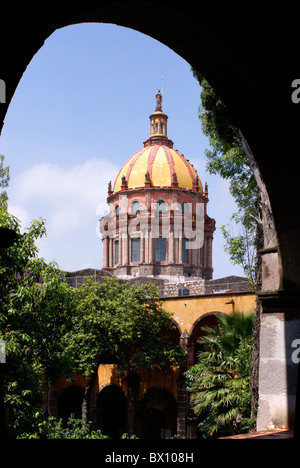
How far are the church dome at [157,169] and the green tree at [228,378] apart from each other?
28035mm

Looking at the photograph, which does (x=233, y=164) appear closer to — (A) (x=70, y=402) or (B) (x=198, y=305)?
(B) (x=198, y=305)

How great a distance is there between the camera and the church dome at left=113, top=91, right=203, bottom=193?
4112cm

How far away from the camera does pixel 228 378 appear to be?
1219 centimetres

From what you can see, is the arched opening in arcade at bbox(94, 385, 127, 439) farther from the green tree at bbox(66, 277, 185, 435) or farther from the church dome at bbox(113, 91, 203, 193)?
the church dome at bbox(113, 91, 203, 193)

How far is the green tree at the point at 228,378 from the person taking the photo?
11643 mm

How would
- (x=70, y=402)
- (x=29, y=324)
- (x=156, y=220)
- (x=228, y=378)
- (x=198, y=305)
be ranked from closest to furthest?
1. (x=29, y=324)
2. (x=228, y=378)
3. (x=198, y=305)
4. (x=70, y=402)
5. (x=156, y=220)

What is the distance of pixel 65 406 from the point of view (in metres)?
26.6

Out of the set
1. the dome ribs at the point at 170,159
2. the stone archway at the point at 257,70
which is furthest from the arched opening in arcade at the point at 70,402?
the stone archway at the point at 257,70

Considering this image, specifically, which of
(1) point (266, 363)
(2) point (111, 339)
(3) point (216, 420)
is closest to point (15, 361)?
(3) point (216, 420)

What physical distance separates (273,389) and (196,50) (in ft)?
5.70

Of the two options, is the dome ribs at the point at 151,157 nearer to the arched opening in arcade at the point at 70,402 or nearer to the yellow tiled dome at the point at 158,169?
the yellow tiled dome at the point at 158,169

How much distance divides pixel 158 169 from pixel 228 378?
99.6ft

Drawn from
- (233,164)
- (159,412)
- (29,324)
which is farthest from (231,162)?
(159,412)

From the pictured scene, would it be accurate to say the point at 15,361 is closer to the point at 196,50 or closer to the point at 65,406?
the point at 196,50
